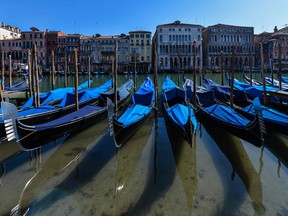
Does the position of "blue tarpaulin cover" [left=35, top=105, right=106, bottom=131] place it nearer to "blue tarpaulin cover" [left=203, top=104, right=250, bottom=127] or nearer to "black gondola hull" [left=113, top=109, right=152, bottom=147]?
"black gondola hull" [left=113, top=109, right=152, bottom=147]

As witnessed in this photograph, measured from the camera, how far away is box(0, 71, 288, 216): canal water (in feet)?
11.4

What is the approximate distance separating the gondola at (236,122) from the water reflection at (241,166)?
347mm

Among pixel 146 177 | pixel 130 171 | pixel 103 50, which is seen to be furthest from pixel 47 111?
pixel 103 50

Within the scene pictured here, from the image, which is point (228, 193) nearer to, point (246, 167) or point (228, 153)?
point (246, 167)

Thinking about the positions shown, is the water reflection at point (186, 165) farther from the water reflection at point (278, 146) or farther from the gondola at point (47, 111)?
the gondola at point (47, 111)

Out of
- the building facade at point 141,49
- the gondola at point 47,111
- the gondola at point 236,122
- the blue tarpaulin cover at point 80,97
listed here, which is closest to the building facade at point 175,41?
the building facade at point 141,49

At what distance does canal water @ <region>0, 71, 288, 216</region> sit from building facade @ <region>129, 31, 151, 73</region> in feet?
117

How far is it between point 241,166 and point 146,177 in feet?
6.38

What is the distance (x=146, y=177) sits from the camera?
14.3 ft

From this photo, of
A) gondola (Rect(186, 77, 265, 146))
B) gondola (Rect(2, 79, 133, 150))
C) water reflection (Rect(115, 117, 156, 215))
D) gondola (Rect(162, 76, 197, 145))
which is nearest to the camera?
water reflection (Rect(115, 117, 156, 215))

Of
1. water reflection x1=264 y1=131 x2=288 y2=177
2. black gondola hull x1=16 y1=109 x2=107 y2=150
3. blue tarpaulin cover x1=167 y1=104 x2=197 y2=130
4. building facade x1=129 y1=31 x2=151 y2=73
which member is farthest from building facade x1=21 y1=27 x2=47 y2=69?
water reflection x1=264 y1=131 x2=288 y2=177

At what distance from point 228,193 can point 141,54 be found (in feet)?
130

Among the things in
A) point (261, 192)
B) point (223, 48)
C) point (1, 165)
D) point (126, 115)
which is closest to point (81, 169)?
point (1, 165)

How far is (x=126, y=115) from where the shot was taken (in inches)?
264
